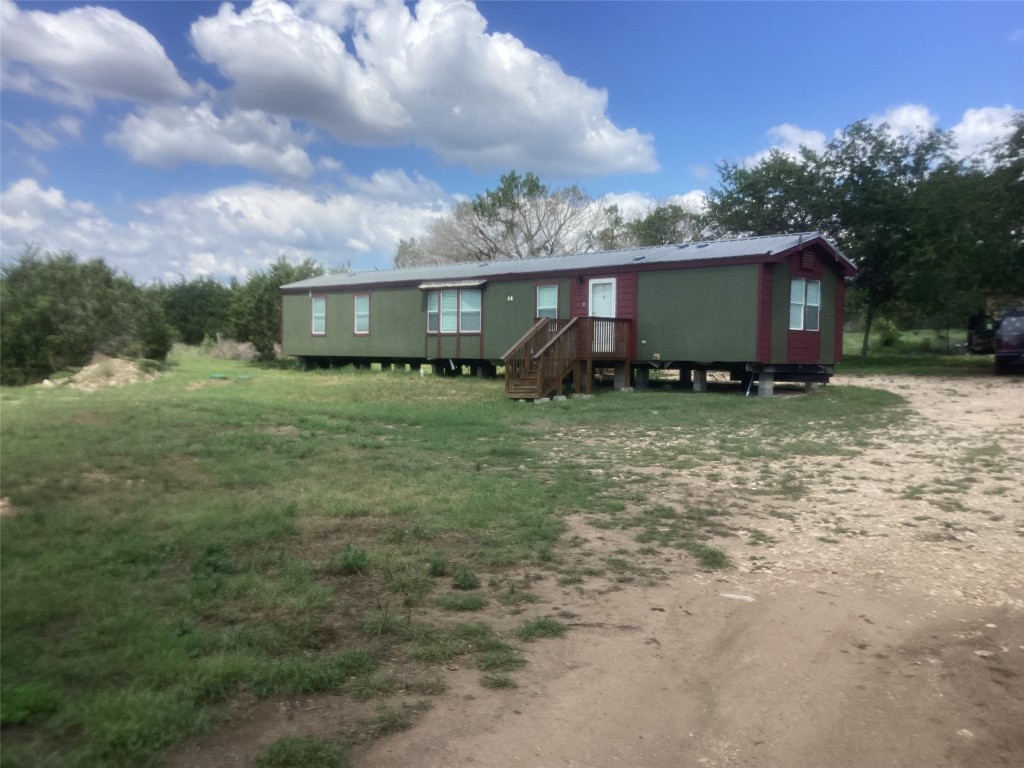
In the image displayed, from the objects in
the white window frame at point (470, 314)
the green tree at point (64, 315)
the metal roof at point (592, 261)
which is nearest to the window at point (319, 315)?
the metal roof at point (592, 261)

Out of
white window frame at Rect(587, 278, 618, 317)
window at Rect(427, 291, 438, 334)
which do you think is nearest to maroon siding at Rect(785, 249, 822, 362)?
white window frame at Rect(587, 278, 618, 317)

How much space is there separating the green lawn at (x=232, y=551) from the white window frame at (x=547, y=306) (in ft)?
31.0

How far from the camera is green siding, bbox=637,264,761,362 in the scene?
16.6 m

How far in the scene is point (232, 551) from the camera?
16.9 ft

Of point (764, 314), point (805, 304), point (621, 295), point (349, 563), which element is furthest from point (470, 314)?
point (349, 563)

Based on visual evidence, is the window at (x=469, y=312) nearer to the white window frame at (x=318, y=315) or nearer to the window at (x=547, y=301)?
the window at (x=547, y=301)

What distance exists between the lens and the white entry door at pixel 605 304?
58.4 feet

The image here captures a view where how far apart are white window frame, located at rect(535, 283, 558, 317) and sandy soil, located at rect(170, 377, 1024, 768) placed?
1293cm

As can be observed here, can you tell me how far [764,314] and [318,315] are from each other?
1464cm

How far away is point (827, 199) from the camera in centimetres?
2936

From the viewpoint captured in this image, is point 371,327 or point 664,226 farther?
point 664,226

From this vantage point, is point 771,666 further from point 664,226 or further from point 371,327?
point 664,226

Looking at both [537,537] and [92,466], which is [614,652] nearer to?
[537,537]

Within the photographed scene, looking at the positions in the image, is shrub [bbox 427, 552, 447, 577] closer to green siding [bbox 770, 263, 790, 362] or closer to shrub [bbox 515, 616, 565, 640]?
shrub [bbox 515, 616, 565, 640]
